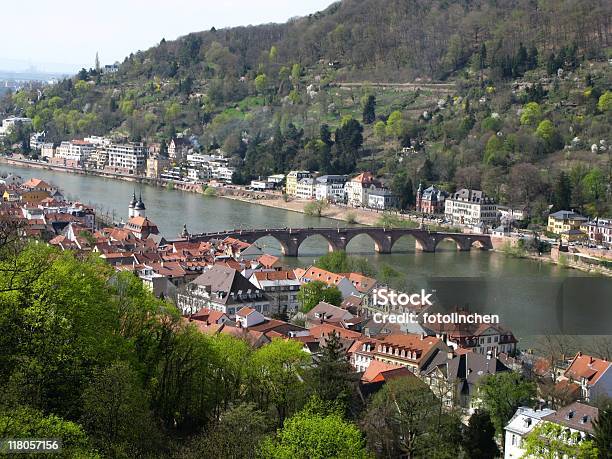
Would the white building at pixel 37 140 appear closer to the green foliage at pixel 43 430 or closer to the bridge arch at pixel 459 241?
the bridge arch at pixel 459 241

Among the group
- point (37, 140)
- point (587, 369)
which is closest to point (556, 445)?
point (587, 369)

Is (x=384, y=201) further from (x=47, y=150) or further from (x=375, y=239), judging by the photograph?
(x=47, y=150)

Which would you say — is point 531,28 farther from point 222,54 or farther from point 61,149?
point 61,149

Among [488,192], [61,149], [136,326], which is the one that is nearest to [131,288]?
[136,326]

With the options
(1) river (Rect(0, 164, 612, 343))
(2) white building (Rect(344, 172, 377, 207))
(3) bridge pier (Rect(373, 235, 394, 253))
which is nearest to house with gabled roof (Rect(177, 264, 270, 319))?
(1) river (Rect(0, 164, 612, 343))

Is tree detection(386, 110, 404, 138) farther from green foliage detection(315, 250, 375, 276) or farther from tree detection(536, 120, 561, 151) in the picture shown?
green foliage detection(315, 250, 375, 276)

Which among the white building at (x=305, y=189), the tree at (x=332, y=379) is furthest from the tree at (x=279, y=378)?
the white building at (x=305, y=189)
